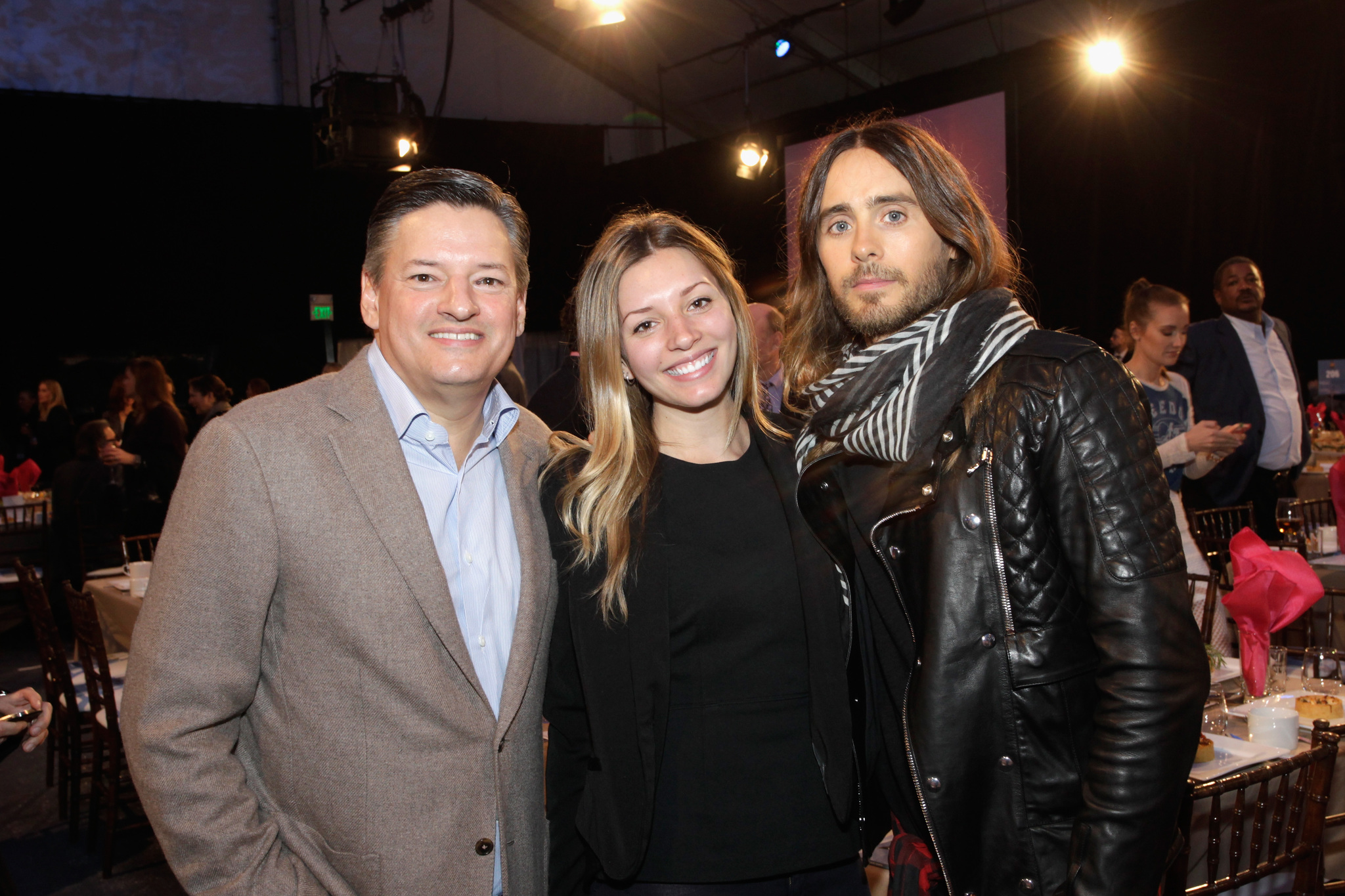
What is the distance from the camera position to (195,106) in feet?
32.5

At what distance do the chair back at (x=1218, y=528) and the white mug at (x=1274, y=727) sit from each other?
90.0 inches

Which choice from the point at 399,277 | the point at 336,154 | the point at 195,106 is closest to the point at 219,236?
the point at 195,106

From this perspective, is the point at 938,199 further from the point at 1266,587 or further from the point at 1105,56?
the point at 1105,56

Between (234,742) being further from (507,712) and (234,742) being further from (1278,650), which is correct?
(1278,650)

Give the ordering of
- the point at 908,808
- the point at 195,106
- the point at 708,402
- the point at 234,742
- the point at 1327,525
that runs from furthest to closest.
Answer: the point at 195,106 → the point at 1327,525 → the point at 708,402 → the point at 908,808 → the point at 234,742

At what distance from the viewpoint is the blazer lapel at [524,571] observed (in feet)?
5.02

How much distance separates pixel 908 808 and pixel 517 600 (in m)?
0.77

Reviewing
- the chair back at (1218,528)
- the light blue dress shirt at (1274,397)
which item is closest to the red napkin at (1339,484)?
the chair back at (1218,528)

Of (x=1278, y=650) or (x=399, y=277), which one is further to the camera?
(x=1278, y=650)

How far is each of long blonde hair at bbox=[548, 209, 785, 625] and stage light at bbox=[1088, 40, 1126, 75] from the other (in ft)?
21.9

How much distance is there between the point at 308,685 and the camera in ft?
4.68

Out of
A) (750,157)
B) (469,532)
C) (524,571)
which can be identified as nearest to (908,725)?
(524,571)

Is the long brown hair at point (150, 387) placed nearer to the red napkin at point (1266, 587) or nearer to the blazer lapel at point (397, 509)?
the blazer lapel at point (397, 509)

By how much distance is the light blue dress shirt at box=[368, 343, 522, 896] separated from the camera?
1558mm
